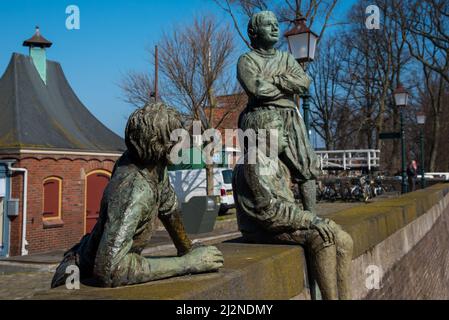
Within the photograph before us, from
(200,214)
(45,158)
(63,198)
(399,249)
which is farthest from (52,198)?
(399,249)

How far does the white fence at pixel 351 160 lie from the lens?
2311cm

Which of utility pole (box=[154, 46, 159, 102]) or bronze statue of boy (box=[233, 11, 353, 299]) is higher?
utility pole (box=[154, 46, 159, 102])

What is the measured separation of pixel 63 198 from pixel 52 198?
0.42 meters

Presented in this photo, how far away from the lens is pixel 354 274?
12.9 ft

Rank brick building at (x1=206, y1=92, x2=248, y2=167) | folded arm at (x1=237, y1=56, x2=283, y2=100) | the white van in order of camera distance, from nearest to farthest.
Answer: folded arm at (x1=237, y1=56, x2=283, y2=100) < the white van < brick building at (x1=206, y1=92, x2=248, y2=167)

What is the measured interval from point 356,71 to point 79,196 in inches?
1038

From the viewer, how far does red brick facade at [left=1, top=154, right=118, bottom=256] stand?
1541cm

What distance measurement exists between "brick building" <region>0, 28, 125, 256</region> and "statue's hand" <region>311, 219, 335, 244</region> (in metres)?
14.4

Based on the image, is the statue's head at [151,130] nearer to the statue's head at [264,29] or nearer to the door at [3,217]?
the statue's head at [264,29]

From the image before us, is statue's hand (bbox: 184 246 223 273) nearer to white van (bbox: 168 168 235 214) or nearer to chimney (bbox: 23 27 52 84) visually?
white van (bbox: 168 168 235 214)

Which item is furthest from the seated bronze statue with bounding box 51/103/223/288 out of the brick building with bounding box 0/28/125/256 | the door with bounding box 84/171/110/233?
the door with bounding box 84/171/110/233

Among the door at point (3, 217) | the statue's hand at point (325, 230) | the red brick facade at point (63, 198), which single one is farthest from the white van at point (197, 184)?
the statue's hand at point (325, 230)

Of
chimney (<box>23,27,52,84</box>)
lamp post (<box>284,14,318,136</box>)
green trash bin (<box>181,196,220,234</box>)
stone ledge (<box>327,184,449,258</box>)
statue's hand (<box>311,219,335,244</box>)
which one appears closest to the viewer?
statue's hand (<box>311,219,335,244</box>)
